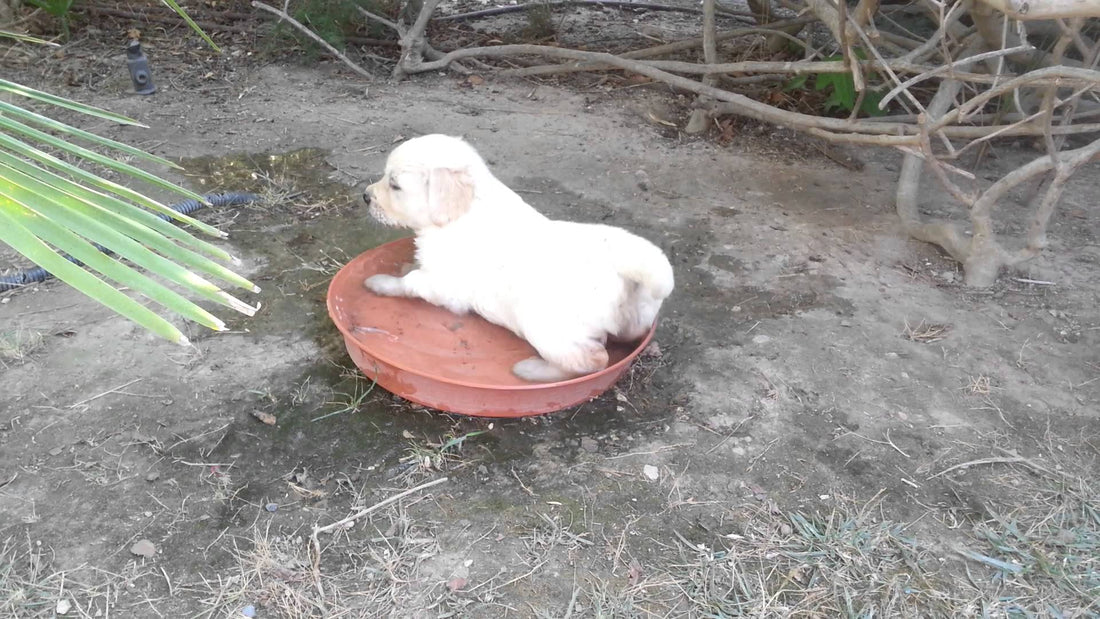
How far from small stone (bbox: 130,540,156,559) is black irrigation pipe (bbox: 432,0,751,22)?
18.5 ft

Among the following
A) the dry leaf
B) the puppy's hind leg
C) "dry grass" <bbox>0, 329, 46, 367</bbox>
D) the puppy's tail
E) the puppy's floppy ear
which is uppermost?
the puppy's floppy ear

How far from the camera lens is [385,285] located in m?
3.15

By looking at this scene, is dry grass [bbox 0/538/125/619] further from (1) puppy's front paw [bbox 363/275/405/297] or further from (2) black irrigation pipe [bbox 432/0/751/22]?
(2) black irrigation pipe [bbox 432/0/751/22]

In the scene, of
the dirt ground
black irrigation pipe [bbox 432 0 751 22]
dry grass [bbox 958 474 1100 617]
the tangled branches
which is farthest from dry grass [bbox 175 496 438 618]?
black irrigation pipe [bbox 432 0 751 22]

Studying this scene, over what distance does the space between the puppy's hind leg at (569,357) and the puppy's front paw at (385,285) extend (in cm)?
71

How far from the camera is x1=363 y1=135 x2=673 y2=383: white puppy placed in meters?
2.60

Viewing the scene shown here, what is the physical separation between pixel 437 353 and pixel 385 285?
1.31 feet

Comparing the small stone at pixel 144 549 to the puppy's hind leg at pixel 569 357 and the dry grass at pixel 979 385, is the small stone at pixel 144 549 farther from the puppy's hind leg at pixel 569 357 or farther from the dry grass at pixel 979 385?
the dry grass at pixel 979 385

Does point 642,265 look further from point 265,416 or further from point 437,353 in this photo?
point 265,416

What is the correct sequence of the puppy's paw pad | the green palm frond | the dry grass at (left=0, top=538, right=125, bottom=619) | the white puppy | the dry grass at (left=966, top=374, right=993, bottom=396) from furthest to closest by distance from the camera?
the dry grass at (left=966, top=374, right=993, bottom=396) < the puppy's paw pad < the white puppy < the dry grass at (left=0, top=538, right=125, bottom=619) < the green palm frond

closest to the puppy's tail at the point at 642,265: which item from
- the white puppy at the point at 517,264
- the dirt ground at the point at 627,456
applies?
the white puppy at the point at 517,264

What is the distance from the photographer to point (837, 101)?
4.95 m

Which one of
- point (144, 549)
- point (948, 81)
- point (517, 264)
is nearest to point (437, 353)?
point (517, 264)

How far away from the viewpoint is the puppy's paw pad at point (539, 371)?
2.72 meters
